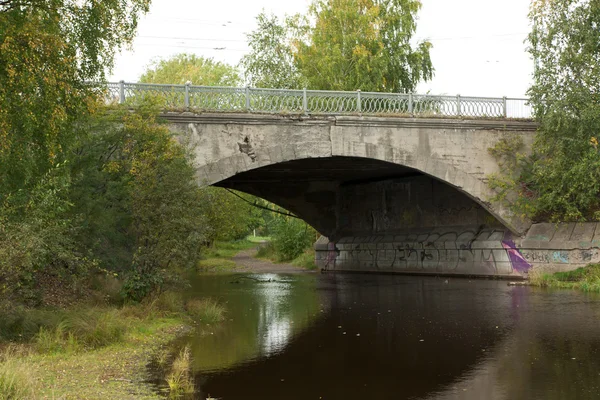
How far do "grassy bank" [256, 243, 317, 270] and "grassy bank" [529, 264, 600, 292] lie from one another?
58.0ft

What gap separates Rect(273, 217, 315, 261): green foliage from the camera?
149 ft

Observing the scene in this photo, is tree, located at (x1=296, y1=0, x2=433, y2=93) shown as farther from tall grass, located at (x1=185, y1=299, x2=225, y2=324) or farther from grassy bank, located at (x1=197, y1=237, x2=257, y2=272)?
tall grass, located at (x1=185, y1=299, x2=225, y2=324)

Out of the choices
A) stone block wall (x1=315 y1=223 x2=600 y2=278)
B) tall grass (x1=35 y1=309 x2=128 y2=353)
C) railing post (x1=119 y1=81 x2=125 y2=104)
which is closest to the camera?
tall grass (x1=35 y1=309 x2=128 y2=353)

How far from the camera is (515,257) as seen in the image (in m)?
26.4

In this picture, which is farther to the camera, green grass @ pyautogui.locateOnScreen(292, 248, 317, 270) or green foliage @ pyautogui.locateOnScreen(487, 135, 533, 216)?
green grass @ pyautogui.locateOnScreen(292, 248, 317, 270)

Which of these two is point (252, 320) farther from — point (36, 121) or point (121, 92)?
point (121, 92)

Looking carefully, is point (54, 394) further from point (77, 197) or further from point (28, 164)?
point (77, 197)

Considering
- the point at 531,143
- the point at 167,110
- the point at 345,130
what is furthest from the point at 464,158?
the point at 167,110

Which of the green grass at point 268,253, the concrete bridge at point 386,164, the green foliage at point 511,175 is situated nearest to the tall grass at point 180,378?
the concrete bridge at point 386,164

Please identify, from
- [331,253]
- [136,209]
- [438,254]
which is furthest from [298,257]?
[136,209]

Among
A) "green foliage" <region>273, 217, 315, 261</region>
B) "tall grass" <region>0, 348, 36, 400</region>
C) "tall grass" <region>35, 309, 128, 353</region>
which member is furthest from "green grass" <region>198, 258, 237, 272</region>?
"tall grass" <region>0, 348, 36, 400</region>

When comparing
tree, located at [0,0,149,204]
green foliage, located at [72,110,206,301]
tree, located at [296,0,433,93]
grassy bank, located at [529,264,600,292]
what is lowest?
grassy bank, located at [529,264,600,292]

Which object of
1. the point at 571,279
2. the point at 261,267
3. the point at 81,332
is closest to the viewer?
the point at 81,332

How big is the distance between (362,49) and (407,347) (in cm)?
2793
